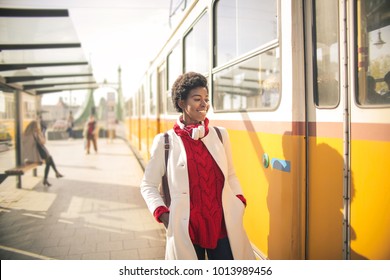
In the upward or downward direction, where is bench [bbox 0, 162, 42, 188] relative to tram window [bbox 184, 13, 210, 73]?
downward

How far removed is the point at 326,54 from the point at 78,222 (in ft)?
14.2

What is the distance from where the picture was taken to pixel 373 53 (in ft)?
5.89

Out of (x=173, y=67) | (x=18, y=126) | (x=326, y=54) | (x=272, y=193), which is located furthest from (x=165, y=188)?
(x=18, y=126)

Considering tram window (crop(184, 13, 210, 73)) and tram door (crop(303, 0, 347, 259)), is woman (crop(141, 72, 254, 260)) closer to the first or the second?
tram door (crop(303, 0, 347, 259))

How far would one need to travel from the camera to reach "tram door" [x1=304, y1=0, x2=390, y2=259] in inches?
68.9

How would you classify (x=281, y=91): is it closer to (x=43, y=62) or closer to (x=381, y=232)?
(x=381, y=232)

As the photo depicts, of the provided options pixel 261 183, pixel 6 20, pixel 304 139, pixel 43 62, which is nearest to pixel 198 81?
pixel 304 139

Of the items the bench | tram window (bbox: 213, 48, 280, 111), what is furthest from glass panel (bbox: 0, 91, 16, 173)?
tram window (bbox: 213, 48, 280, 111)

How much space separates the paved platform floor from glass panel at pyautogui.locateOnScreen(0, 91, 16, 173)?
1.49 feet

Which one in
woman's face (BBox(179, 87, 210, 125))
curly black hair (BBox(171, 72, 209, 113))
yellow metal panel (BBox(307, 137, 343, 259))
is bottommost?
yellow metal panel (BBox(307, 137, 343, 259))

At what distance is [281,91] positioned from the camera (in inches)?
90.9

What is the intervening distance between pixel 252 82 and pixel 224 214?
148 centimetres

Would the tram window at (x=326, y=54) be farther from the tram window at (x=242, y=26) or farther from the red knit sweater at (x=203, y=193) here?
the red knit sweater at (x=203, y=193)

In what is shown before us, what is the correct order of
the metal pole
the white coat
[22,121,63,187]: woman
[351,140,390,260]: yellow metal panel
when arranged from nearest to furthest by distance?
[351,140,390,260]: yellow metal panel < the white coat < the metal pole < [22,121,63,187]: woman
